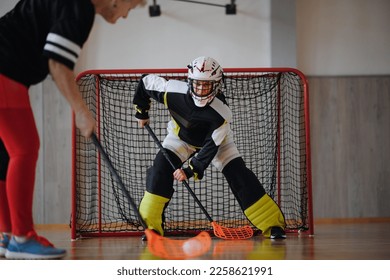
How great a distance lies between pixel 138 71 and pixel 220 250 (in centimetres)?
138

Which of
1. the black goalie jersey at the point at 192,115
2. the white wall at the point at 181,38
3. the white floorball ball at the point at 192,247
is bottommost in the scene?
the white floorball ball at the point at 192,247

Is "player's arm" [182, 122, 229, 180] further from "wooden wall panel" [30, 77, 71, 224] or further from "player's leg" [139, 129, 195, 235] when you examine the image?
"wooden wall panel" [30, 77, 71, 224]

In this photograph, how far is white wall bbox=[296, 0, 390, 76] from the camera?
5.54 m

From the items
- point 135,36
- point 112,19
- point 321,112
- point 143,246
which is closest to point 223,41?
point 135,36

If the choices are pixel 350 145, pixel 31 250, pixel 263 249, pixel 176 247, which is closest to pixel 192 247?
pixel 176 247

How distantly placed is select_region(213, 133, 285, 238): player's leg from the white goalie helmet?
411mm

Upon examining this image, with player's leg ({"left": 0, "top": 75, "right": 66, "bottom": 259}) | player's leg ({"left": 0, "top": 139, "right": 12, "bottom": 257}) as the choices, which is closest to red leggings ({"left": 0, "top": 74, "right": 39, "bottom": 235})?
player's leg ({"left": 0, "top": 75, "right": 66, "bottom": 259})

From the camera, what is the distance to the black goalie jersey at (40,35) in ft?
6.25

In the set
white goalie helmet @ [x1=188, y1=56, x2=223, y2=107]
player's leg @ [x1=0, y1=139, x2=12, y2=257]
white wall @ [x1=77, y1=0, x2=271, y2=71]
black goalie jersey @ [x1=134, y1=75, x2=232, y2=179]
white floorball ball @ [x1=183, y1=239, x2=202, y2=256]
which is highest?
white wall @ [x1=77, y1=0, x2=271, y2=71]

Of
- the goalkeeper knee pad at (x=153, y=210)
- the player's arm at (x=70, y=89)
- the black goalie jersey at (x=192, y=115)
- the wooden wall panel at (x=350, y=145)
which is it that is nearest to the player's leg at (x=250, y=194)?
the black goalie jersey at (x=192, y=115)

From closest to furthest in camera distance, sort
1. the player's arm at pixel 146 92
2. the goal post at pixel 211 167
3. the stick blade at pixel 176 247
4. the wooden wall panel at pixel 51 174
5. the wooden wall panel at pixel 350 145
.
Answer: the stick blade at pixel 176 247 < the player's arm at pixel 146 92 < the goal post at pixel 211 167 < the wooden wall panel at pixel 51 174 < the wooden wall panel at pixel 350 145

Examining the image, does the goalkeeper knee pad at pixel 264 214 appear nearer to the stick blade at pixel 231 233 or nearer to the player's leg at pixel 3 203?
the stick blade at pixel 231 233

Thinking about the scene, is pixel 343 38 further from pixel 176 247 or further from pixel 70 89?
pixel 70 89
